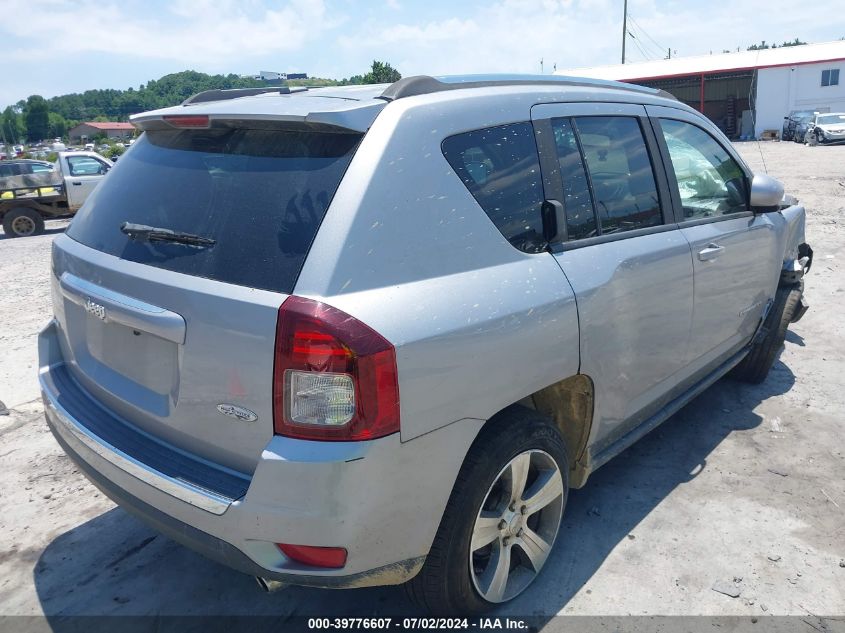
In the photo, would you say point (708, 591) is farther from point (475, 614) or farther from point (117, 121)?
point (117, 121)

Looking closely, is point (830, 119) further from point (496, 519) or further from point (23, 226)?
point (496, 519)

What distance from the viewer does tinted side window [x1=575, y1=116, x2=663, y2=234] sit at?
9.89 ft

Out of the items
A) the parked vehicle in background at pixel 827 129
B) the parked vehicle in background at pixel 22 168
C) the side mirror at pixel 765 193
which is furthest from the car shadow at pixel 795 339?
the parked vehicle in background at pixel 827 129

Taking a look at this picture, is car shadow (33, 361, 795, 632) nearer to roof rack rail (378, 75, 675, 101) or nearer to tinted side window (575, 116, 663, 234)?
tinted side window (575, 116, 663, 234)

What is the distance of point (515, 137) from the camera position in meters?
2.65

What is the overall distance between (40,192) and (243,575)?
50.5 ft

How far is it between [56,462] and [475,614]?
109 inches

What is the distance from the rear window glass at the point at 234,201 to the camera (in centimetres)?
208

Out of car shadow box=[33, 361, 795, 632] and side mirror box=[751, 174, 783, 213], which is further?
side mirror box=[751, 174, 783, 213]

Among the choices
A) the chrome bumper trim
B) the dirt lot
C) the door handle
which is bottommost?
the dirt lot

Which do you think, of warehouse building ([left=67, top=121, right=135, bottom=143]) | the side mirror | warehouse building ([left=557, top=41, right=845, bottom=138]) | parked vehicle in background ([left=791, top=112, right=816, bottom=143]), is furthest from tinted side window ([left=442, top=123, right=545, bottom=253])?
warehouse building ([left=67, top=121, right=135, bottom=143])

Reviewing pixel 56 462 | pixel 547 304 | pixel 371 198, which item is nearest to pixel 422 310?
pixel 371 198

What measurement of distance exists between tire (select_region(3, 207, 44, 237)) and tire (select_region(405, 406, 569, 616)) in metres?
16.0

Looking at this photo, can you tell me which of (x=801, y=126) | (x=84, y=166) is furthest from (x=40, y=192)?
(x=801, y=126)
